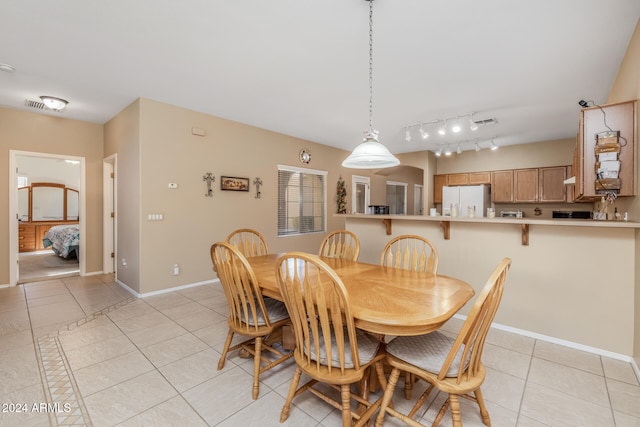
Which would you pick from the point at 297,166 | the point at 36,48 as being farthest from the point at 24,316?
the point at 297,166

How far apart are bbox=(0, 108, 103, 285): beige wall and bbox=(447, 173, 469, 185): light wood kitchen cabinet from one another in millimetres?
7239

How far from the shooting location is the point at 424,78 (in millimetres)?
3074

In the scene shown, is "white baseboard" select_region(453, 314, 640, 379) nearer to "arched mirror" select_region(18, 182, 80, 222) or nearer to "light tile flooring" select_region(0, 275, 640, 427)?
"light tile flooring" select_region(0, 275, 640, 427)

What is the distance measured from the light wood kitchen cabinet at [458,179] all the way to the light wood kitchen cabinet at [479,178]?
0.28 feet

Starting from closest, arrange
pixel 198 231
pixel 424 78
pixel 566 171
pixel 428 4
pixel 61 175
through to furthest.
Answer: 1. pixel 428 4
2. pixel 424 78
3. pixel 198 231
4. pixel 566 171
5. pixel 61 175

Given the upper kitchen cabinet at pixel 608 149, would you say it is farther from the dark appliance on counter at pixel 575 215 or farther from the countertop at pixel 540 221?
the dark appliance on counter at pixel 575 215

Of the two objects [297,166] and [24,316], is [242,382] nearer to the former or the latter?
[24,316]

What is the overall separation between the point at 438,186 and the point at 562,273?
4.56 meters

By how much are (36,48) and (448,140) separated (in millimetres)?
6094

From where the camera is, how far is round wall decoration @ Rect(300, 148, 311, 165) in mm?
5809

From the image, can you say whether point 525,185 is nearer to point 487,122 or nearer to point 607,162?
point 487,122

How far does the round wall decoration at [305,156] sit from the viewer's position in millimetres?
5809

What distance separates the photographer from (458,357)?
1.50m

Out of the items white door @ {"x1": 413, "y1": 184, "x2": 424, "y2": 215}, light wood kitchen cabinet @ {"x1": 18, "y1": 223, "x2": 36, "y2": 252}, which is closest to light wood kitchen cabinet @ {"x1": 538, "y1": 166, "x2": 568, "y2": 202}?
white door @ {"x1": 413, "y1": 184, "x2": 424, "y2": 215}
